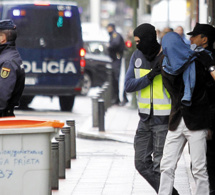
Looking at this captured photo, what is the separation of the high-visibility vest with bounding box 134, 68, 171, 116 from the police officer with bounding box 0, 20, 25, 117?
137cm

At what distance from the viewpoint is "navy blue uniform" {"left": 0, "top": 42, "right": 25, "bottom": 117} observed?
7977 millimetres

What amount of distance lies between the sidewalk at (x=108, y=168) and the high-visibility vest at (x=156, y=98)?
157 cm

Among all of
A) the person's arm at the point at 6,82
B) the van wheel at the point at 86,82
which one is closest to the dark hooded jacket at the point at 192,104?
the person's arm at the point at 6,82

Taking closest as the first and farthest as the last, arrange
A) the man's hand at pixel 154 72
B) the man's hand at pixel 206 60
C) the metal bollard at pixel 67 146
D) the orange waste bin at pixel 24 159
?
the orange waste bin at pixel 24 159
the man's hand at pixel 206 60
the man's hand at pixel 154 72
the metal bollard at pixel 67 146

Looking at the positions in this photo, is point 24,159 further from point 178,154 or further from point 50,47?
point 50,47

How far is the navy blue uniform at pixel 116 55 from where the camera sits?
20.2 m

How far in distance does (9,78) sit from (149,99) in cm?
151

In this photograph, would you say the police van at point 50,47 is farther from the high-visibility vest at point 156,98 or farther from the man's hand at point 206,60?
the man's hand at point 206,60

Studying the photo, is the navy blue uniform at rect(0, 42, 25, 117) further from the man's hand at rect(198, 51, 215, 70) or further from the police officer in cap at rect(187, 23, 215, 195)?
the man's hand at rect(198, 51, 215, 70)

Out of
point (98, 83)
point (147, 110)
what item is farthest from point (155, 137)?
point (98, 83)

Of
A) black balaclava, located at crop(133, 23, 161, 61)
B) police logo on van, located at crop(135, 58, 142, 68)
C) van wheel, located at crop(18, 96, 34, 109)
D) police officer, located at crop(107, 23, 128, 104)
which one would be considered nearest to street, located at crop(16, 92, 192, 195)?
police logo on van, located at crop(135, 58, 142, 68)

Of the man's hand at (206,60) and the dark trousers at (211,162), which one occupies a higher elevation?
the man's hand at (206,60)

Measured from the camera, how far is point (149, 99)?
24.5 feet

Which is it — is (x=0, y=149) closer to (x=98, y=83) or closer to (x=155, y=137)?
(x=155, y=137)
